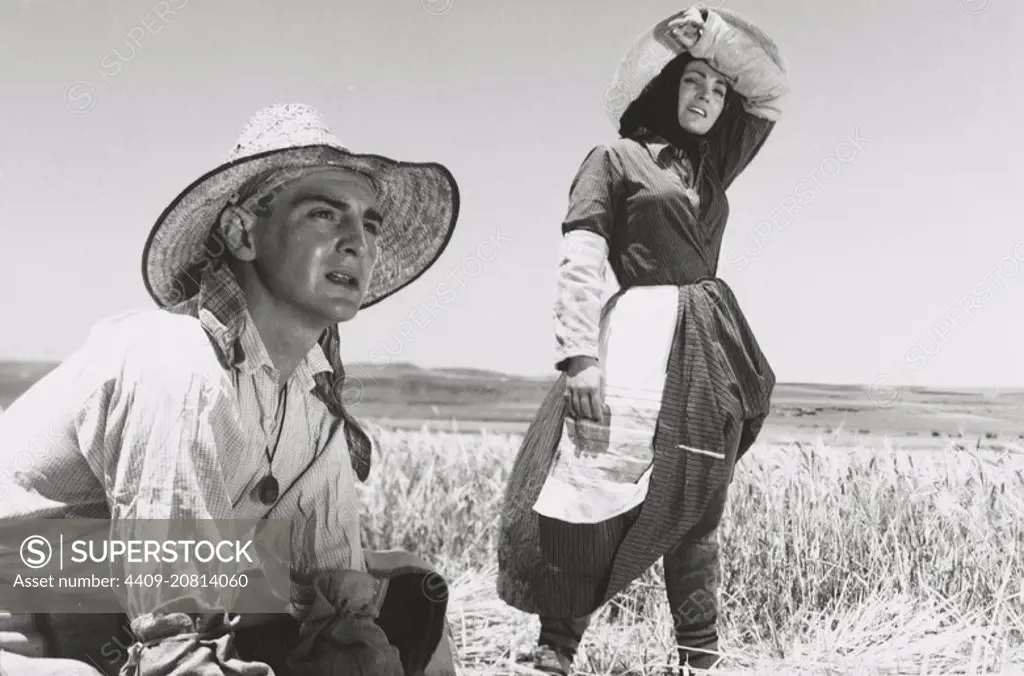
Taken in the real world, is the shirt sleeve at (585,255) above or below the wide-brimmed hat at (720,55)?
below

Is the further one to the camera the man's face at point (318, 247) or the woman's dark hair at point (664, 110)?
the woman's dark hair at point (664, 110)

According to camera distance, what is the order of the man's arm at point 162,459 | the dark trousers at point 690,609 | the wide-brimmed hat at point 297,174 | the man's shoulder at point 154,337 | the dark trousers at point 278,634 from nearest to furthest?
the man's arm at point 162,459, the man's shoulder at point 154,337, the dark trousers at point 278,634, the wide-brimmed hat at point 297,174, the dark trousers at point 690,609

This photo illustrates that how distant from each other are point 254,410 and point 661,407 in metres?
1.15

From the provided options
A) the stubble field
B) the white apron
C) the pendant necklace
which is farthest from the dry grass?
the pendant necklace

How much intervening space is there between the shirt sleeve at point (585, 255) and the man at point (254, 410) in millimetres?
501

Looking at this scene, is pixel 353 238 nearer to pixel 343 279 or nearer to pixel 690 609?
pixel 343 279

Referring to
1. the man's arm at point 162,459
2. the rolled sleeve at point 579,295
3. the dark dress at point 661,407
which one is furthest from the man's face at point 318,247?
the dark dress at point 661,407

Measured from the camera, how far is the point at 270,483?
176 cm

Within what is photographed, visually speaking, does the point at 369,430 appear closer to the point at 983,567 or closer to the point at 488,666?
the point at 488,666

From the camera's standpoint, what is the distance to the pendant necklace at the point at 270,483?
68.9 inches

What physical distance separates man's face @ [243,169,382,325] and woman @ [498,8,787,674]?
2.72 feet

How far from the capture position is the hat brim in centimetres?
175

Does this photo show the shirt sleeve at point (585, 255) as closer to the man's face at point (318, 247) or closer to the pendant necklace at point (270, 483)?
the man's face at point (318, 247)

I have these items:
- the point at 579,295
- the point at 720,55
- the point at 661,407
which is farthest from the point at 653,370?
the point at 720,55
